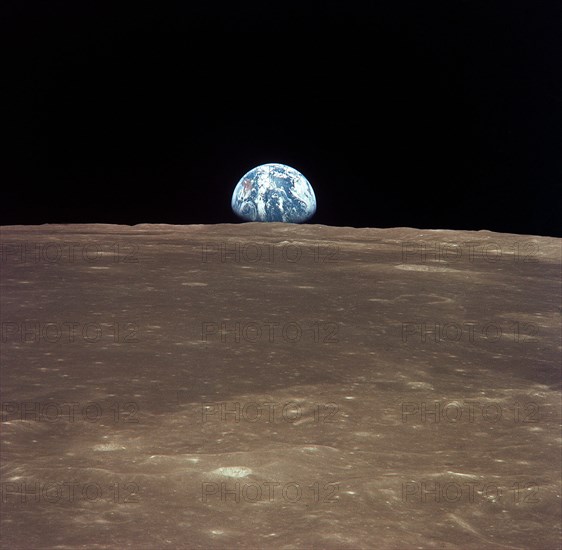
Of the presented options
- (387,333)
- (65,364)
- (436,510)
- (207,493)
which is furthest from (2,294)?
(436,510)

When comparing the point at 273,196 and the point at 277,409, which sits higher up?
the point at 273,196

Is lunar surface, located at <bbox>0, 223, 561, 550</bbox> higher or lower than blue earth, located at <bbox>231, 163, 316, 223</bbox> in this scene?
lower

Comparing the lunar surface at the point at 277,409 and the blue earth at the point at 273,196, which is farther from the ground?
the blue earth at the point at 273,196

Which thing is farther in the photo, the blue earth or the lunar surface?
the blue earth

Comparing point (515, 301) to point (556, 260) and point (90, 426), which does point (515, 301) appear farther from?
point (90, 426)

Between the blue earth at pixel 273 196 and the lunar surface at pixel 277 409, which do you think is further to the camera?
the blue earth at pixel 273 196
